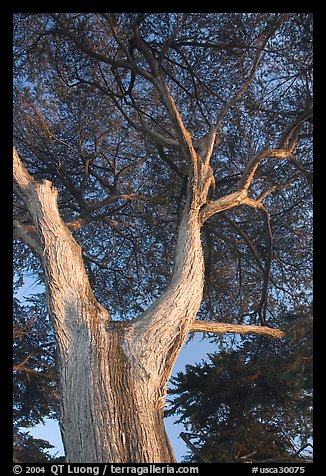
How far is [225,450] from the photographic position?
4512 mm

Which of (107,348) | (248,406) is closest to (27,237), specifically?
(107,348)

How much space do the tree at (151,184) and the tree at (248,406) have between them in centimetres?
58

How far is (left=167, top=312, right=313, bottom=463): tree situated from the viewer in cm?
455

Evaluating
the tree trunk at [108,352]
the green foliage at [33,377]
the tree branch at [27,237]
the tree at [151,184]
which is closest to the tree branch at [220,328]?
the tree at [151,184]

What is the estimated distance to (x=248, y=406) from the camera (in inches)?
197

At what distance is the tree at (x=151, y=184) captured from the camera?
3.36 meters

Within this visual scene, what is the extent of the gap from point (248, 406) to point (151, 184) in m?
4.06

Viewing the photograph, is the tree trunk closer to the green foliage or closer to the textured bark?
the textured bark

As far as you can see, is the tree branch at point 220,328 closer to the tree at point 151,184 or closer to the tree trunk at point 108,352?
the tree at point 151,184

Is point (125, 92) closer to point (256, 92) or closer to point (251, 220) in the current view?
point (256, 92)

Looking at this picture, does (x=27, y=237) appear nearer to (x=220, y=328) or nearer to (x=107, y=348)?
(x=107, y=348)
